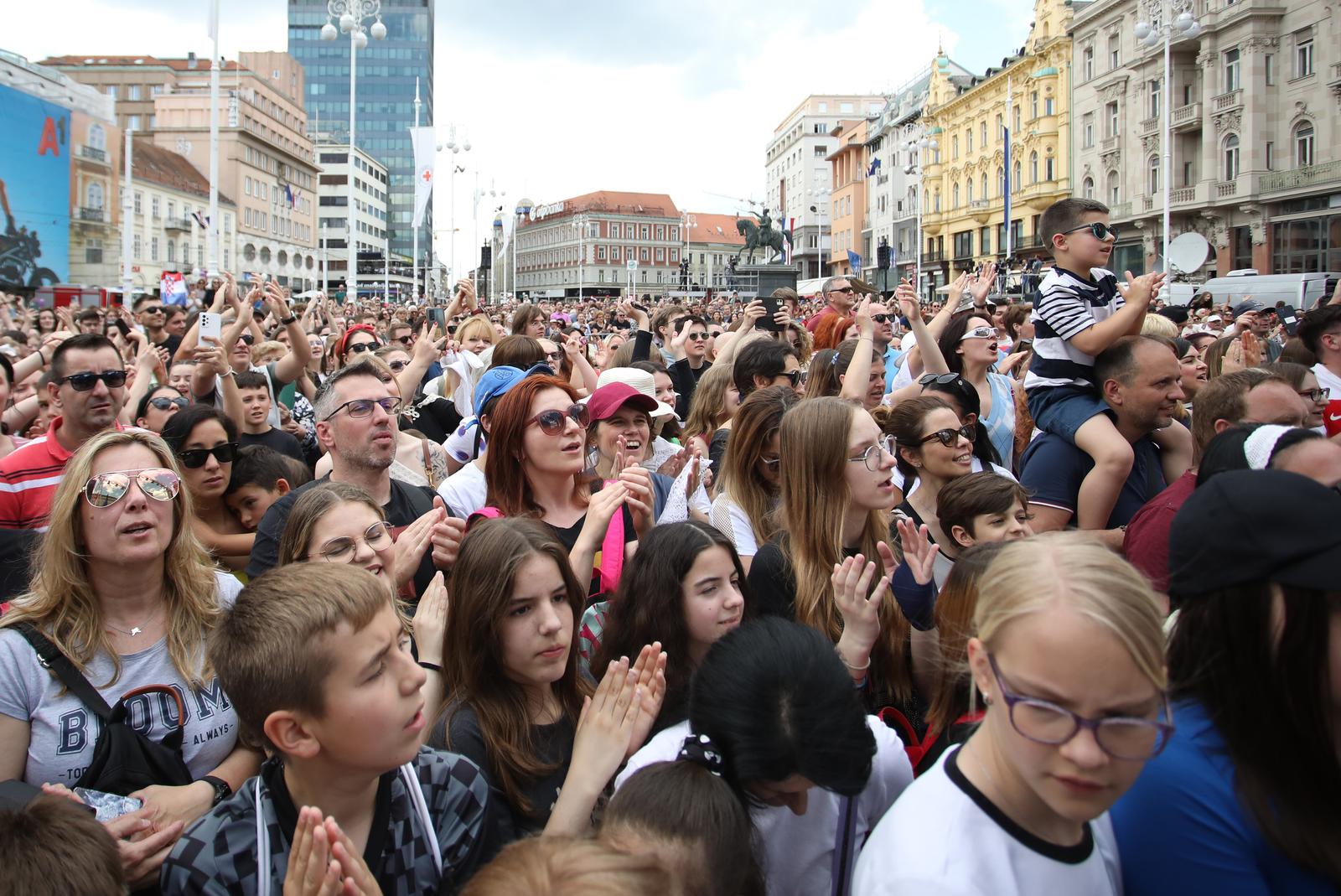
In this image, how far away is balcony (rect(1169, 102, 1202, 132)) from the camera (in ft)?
132

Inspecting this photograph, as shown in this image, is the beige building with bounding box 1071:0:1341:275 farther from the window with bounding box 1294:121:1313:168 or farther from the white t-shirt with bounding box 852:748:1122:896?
the white t-shirt with bounding box 852:748:1122:896

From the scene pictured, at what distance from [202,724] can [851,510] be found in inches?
93.1

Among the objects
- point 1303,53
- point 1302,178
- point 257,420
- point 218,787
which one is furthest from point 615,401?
point 1303,53

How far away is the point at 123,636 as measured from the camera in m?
2.87

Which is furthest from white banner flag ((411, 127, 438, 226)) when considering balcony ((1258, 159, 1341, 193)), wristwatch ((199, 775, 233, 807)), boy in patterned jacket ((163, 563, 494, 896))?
balcony ((1258, 159, 1341, 193))

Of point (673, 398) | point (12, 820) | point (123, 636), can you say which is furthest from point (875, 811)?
point (673, 398)

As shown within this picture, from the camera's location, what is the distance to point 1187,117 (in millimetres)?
40906

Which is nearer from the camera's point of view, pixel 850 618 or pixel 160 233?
pixel 850 618

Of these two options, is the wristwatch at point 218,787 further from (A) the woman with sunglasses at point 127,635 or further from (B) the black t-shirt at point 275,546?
(B) the black t-shirt at point 275,546

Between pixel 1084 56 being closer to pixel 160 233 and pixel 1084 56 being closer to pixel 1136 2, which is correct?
pixel 1136 2

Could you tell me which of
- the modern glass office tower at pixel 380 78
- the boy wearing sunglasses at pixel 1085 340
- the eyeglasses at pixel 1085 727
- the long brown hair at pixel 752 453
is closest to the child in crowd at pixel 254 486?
the long brown hair at pixel 752 453

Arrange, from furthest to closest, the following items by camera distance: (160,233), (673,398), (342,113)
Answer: (342,113) → (160,233) → (673,398)

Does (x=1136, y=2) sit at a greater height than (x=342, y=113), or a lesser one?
lesser

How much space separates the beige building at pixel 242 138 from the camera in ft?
270
